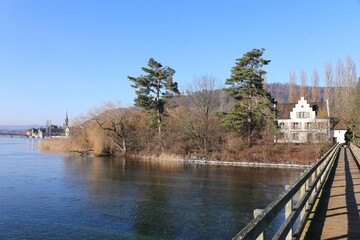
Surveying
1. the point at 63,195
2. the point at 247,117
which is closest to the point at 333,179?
the point at 63,195

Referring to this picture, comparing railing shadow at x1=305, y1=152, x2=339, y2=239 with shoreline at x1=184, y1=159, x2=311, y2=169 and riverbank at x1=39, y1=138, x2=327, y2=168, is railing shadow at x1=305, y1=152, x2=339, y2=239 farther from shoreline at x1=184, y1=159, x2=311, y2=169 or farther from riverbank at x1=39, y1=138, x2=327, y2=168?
riverbank at x1=39, y1=138, x2=327, y2=168

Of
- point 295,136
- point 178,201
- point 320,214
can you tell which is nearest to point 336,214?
point 320,214

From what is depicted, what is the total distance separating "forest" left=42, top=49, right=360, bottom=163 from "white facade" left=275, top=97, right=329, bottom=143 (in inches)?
58.7

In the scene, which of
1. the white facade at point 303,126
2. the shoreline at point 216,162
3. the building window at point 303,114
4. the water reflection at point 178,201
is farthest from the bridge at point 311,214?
the building window at point 303,114

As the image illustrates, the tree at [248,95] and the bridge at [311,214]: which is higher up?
the tree at [248,95]

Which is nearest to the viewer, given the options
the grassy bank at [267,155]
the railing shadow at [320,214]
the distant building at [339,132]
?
the railing shadow at [320,214]

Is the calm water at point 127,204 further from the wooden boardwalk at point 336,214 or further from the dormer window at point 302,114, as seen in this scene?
the dormer window at point 302,114

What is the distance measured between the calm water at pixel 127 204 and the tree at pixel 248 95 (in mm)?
15889

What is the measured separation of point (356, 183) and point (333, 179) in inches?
49.8

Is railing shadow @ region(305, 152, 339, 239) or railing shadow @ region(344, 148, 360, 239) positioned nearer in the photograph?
railing shadow @ region(305, 152, 339, 239)

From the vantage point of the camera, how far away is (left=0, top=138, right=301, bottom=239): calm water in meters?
13.6

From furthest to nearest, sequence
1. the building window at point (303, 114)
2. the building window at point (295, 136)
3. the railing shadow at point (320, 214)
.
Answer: the building window at point (303, 114)
the building window at point (295, 136)
the railing shadow at point (320, 214)

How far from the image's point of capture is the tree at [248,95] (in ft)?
144

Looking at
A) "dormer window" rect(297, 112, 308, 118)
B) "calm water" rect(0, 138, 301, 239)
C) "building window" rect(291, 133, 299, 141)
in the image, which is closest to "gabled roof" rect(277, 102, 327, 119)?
"dormer window" rect(297, 112, 308, 118)
